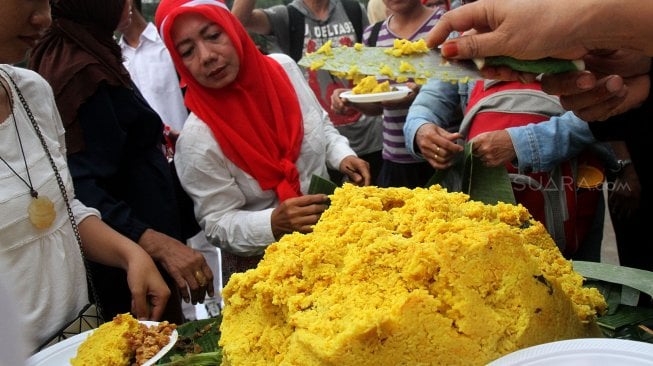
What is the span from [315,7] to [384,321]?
3.41 meters

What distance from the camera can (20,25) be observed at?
5.44 ft

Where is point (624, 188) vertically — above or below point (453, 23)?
below

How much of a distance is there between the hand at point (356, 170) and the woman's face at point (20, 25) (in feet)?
5.12

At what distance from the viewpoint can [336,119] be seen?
3.95 m

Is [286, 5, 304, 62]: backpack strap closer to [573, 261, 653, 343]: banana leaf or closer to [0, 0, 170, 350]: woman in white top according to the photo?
[0, 0, 170, 350]: woman in white top

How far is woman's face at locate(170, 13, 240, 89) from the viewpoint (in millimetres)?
2713

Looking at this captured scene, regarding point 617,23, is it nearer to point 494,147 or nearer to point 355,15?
point 494,147

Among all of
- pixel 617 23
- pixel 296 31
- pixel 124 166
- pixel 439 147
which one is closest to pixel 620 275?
pixel 617 23

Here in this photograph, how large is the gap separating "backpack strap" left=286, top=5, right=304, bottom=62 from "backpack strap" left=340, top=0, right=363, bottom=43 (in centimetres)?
35

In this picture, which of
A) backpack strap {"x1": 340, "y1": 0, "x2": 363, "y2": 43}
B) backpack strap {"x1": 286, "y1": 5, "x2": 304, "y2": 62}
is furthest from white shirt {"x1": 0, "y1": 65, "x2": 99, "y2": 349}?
backpack strap {"x1": 340, "y1": 0, "x2": 363, "y2": 43}

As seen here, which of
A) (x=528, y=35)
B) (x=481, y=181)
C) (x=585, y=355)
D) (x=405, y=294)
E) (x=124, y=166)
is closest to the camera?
(x=585, y=355)

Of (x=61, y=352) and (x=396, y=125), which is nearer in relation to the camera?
(x=61, y=352)

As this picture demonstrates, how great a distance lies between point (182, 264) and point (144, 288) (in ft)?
0.96

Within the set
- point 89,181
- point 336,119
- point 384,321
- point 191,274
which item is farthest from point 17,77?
point 336,119
